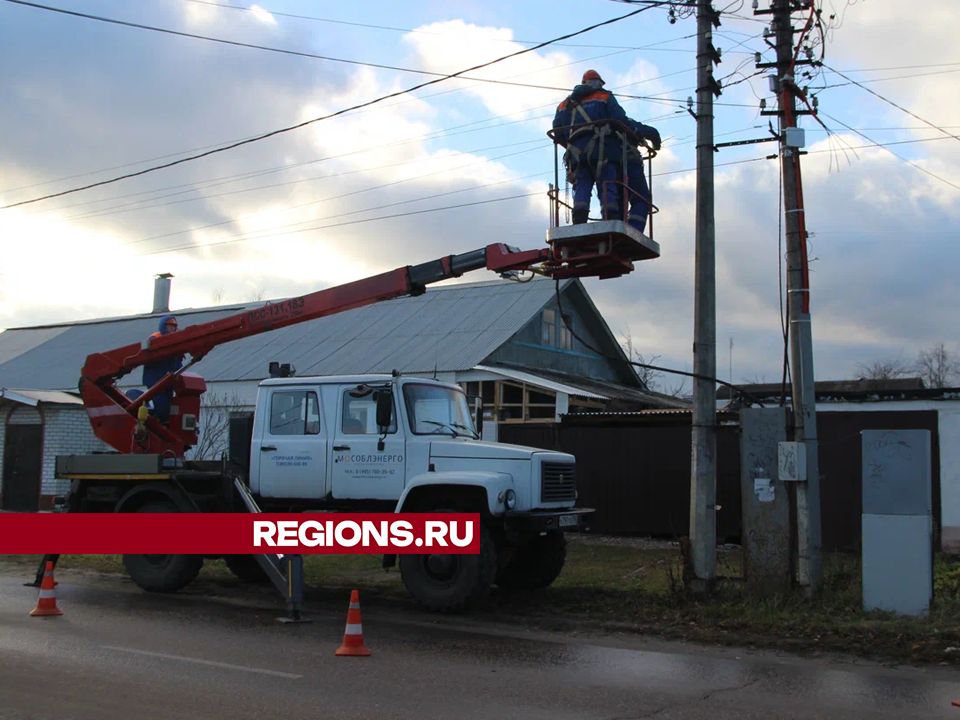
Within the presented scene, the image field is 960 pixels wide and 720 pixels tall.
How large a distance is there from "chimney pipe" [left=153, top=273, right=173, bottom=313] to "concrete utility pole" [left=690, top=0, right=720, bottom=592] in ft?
111

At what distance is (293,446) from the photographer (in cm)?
1134

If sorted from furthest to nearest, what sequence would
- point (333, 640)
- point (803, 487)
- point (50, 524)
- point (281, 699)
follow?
Answer: point (50, 524) < point (803, 487) < point (333, 640) < point (281, 699)

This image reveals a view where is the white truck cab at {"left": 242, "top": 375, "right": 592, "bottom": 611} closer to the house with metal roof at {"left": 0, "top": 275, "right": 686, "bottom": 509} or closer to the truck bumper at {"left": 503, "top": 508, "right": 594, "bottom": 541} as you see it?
the truck bumper at {"left": 503, "top": 508, "right": 594, "bottom": 541}

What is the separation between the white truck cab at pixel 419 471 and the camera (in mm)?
10141

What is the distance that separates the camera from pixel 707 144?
34.9 feet

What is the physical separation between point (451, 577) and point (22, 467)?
18.4 metres

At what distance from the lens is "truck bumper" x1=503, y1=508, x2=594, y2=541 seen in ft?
33.2

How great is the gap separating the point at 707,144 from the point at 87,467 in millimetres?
8698

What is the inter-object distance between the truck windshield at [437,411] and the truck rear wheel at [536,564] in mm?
1542

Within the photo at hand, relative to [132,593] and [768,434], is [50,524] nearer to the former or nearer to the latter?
[132,593]

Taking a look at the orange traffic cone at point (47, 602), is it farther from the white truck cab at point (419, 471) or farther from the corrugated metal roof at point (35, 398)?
the corrugated metal roof at point (35, 398)

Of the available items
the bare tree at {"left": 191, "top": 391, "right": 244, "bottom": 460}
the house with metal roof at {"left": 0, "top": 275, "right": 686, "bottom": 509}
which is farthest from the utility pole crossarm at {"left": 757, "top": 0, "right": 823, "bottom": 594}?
the bare tree at {"left": 191, "top": 391, "right": 244, "bottom": 460}

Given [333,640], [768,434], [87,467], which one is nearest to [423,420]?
[333,640]

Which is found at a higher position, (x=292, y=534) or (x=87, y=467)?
(x=87, y=467)
